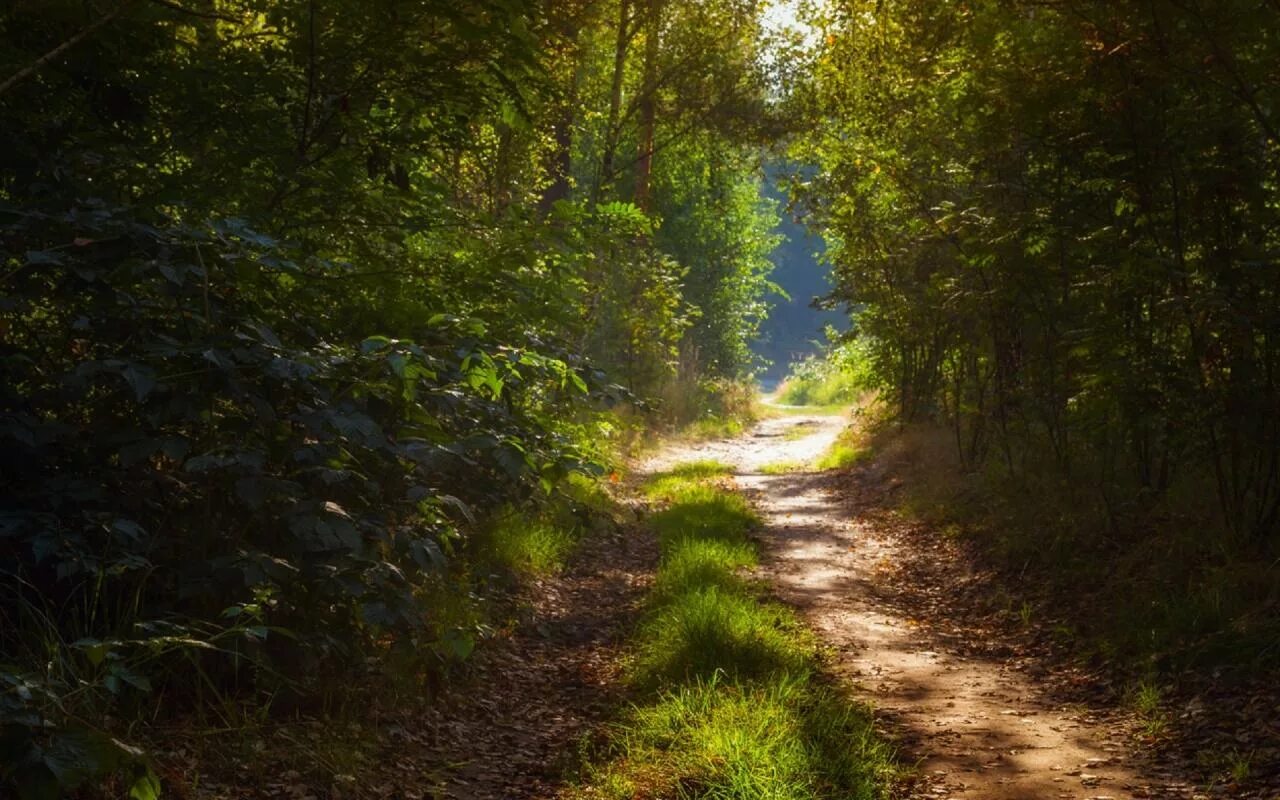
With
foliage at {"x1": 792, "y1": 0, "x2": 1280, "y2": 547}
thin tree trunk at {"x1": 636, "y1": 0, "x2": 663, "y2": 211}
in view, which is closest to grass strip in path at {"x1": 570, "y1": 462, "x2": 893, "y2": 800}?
foliage at {"x1": 792, "y1": 0, "x2": 1280, "y2": 547}

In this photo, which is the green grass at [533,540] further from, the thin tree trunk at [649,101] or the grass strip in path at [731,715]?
the thin tree trunk at [649,101]

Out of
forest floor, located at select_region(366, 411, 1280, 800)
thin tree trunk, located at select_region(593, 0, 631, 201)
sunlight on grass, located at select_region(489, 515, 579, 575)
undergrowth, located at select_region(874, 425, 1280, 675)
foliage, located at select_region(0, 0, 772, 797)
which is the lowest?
forest floor, located at select_region(366, 411, 1280, 800)

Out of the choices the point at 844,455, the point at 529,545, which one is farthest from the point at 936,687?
the point at 844,455

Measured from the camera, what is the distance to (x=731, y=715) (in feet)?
17.9

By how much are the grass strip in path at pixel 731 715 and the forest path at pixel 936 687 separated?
31 cm

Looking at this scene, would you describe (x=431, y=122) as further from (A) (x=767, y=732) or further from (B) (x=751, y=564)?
(B) (x=751, y=564)

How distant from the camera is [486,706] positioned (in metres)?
6.25

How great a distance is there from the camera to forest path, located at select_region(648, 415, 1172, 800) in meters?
4.98

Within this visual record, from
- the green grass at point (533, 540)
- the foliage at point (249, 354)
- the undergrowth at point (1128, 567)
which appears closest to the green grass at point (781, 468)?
the undergrowth at point (1128, 567)

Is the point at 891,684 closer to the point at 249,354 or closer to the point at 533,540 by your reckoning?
the point at 533,540

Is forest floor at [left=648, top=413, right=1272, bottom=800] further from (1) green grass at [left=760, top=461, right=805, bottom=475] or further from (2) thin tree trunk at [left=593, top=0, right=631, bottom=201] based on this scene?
(2) thin tree trunk at [left=593, top=0, right=631, bottom=201]

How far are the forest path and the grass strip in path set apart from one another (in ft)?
1.03

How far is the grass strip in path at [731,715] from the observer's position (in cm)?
484

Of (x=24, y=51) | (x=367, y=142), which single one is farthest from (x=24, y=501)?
(x=367, y=142)
